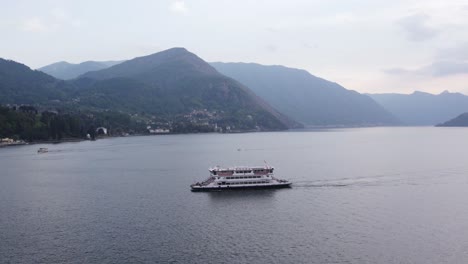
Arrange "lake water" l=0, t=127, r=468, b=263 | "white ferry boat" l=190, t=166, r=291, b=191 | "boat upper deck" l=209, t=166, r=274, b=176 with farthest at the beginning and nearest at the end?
"boat upper deck" l=209, t=166, r=274, b=176 → "white ferry boat" l=190, t=166, r=291, b=191 → "lake water" l=0, t=127, r=468, b=263

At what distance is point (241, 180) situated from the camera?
67.5 metres

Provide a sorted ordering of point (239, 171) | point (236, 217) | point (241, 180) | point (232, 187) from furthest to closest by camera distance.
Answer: point (239, 171)
point (241, 180)
point (232, 187)
point (236, 217)

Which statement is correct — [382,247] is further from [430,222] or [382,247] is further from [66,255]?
[66,255]

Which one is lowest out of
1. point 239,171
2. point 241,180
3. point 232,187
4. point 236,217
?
point 236,217

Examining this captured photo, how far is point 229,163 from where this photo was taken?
10012 centimetres

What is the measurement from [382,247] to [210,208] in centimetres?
2162

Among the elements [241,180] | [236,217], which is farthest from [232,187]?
[236,217]

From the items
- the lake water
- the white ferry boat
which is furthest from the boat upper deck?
the lake water

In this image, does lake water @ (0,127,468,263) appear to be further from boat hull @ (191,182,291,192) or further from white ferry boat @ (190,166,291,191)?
white ferry boat @ (190,166,291,191)

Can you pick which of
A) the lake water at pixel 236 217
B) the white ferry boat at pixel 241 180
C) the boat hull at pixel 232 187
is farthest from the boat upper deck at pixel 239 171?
the lake water at pixel 236 217

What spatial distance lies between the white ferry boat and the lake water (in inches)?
85.1

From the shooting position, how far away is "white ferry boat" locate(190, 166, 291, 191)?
66.8 m

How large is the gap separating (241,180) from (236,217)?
57.5 ft

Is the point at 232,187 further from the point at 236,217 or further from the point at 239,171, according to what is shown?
the point at 236,217
